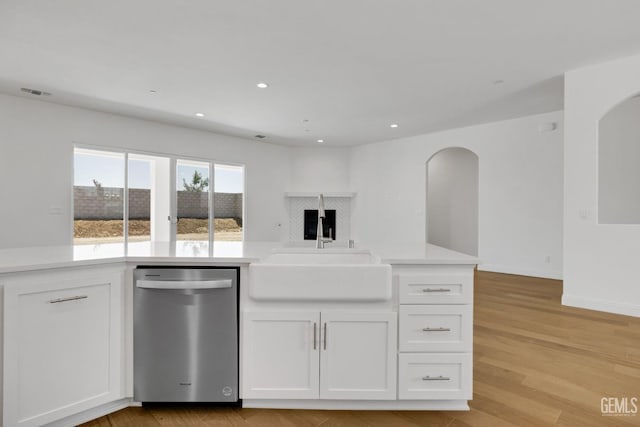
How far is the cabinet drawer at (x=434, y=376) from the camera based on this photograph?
5.34ft

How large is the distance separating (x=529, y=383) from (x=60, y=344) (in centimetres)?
254

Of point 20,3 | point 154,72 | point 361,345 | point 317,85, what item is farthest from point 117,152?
point 361,345

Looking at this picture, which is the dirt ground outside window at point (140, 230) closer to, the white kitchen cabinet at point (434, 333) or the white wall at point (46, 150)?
the white wall at point (46, 150)

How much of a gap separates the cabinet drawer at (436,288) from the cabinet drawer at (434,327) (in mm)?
31

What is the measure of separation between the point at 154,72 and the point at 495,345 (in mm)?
4284

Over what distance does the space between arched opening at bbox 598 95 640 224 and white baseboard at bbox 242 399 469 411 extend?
401 centimetres

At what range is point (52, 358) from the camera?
1452 millimetres

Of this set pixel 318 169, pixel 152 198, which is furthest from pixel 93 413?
pixel 318 169

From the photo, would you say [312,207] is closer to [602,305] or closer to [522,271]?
[522,271]

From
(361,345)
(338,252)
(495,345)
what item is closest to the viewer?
(361,345)

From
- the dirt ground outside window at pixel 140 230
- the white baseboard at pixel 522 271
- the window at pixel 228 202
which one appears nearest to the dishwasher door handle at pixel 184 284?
the dirt ground outside window at pixel 140 230

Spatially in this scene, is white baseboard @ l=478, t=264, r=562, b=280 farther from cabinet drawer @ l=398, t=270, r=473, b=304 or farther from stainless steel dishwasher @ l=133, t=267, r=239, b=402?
stainless steel dishwasher @ l=133, t=267, r=239, b=402

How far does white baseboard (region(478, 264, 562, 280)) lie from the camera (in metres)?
5.18

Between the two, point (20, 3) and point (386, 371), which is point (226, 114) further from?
point (386, 371)
